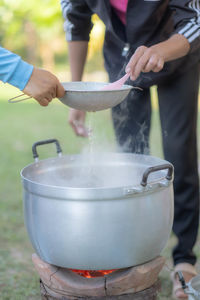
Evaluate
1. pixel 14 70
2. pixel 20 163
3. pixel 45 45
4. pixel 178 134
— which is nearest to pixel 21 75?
pixel 14 70

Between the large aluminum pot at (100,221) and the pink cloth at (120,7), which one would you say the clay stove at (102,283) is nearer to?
the large aluminum pot at (100,221)

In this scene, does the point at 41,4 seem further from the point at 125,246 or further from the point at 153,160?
the point at 125,246

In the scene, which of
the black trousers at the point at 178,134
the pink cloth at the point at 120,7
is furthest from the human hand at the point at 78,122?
the pink cloth at the point at 120,7

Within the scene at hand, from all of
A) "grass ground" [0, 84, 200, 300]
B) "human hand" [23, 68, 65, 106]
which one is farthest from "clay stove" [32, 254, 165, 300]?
"human hand" [23, 68, 65, 106]

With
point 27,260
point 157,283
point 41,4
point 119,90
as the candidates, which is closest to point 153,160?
point 119,90

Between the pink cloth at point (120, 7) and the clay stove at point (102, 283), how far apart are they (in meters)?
1.08

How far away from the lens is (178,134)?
2006 mm

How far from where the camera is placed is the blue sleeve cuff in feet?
4.55

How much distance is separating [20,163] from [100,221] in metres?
3.04

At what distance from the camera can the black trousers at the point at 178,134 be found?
198cm

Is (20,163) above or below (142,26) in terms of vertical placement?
below

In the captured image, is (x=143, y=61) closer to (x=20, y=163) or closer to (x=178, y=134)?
(x=178, y=134)

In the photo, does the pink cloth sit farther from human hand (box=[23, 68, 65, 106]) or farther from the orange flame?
the orange flame

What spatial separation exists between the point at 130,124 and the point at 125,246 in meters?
0.89
